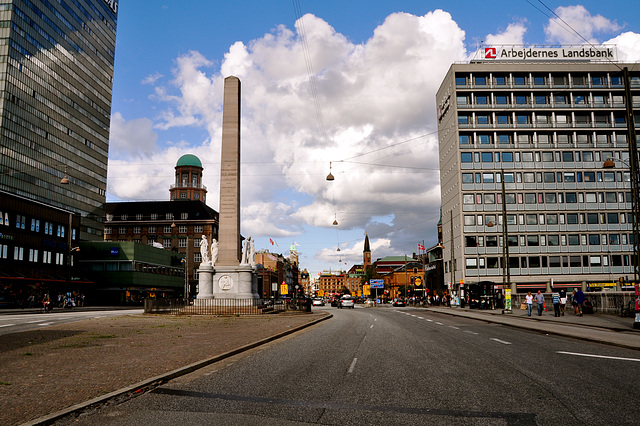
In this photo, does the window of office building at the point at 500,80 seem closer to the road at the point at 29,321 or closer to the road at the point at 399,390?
the road at the point at 29,321

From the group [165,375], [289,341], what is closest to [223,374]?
[165,375]

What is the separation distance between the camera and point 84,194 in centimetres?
9750

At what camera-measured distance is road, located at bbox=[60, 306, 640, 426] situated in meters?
6.36

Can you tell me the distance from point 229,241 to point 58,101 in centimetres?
7039

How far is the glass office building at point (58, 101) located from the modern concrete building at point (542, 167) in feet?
203

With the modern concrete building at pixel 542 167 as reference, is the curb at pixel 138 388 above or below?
below

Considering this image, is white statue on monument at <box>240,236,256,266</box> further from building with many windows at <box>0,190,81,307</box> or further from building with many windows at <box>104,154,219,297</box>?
building with many windows at <box>104,154,219,297</box>

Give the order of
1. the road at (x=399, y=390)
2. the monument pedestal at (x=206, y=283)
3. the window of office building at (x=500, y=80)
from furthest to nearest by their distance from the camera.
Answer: the window of office building at (x=500, y=80) → the monument pedestal at (x=206, y=283) → the road at (x=399, y=390)

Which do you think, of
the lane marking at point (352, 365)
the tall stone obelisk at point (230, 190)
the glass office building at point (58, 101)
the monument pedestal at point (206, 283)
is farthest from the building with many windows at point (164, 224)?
the lane marking at point (352, 365)

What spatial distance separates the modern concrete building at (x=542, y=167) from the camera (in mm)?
71312

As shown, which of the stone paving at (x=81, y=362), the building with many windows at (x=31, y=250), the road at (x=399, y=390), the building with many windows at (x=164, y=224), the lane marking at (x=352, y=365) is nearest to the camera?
the road at (x=399, y=390)

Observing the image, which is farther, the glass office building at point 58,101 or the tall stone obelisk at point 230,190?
the glass office building at point 58,101

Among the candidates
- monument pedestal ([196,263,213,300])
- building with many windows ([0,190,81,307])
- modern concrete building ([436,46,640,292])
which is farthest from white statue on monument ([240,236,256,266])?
modern concrete building ([436,46,640,292])

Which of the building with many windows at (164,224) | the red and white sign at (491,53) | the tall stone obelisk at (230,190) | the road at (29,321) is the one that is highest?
the red and white sign at (491,53)
